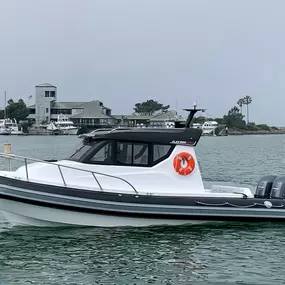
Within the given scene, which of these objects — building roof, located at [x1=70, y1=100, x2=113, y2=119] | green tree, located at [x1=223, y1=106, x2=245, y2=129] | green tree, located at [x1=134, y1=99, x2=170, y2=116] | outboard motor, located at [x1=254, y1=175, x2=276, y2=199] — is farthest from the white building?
outboard motor, located at [x1=254, y1=175, x2=276, y2=199]

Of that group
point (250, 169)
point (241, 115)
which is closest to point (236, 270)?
point (250, 169)

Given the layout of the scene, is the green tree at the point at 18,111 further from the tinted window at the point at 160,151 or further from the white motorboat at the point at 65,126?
the tinted window at the point at 160,151

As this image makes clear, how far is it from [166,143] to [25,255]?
4.06 m

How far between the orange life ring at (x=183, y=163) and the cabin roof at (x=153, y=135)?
0.30 metres

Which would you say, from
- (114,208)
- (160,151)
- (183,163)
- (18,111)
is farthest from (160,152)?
(18,111)

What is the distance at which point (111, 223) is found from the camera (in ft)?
42.2

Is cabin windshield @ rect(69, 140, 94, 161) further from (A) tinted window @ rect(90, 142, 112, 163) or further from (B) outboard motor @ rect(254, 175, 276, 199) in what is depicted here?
(B) outboard motor @ rect(254, 175, 276, 199)

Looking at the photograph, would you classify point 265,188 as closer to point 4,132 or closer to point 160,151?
point 160,151

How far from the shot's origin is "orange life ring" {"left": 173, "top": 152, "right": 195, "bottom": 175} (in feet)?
43.6

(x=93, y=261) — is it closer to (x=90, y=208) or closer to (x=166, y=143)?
(x=90, y=208)

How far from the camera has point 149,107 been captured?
468 ft

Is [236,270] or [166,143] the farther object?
[166,143]

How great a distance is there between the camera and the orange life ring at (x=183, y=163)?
43.6 ft

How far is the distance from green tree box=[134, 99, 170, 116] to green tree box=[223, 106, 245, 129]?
877 inches
